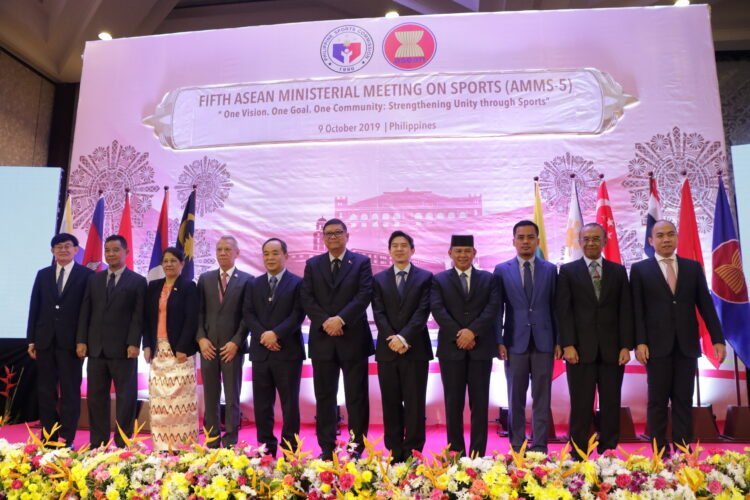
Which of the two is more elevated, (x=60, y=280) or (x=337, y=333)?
(x=60, y=280)

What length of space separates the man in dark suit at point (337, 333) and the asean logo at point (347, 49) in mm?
2123

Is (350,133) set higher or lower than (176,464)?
higher

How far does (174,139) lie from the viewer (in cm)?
500

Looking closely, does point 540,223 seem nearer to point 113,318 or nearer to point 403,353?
point 403,353

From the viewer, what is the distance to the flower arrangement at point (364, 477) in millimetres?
1288

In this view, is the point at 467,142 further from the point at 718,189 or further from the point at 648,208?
the point at 718,189

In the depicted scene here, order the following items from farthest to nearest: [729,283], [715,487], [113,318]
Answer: [729,283] → [113,318] → [715,487]

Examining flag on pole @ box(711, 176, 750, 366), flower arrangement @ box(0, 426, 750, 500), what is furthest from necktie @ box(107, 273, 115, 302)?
flag on pole @ box(711, 176, 750, 366)

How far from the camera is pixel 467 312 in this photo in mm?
3186

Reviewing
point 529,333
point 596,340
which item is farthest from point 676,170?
point 529,333

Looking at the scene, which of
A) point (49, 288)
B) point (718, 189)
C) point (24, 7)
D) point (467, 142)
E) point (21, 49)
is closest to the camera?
point (49, 288)

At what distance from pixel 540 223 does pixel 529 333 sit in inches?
54.4

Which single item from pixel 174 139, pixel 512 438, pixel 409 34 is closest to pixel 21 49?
pixel 174 139

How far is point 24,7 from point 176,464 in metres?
6.61
